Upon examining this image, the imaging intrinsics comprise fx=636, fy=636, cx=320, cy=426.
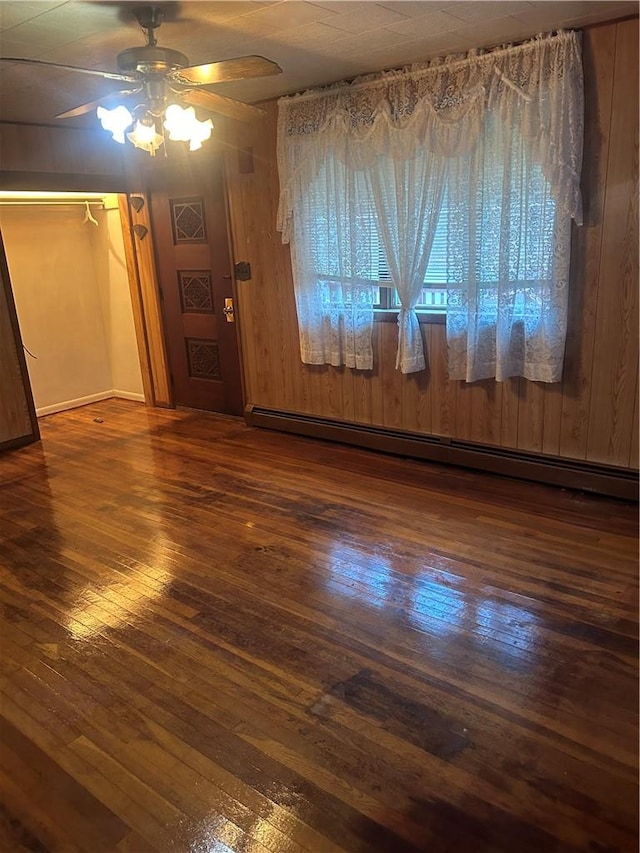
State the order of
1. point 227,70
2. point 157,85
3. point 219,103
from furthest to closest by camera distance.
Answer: point 219,103, point 157,85, point 227,70

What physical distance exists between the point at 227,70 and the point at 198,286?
2930 millimetres

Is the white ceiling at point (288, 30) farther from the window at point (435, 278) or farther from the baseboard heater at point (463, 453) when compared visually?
the baseboard heater at point (463, 453)

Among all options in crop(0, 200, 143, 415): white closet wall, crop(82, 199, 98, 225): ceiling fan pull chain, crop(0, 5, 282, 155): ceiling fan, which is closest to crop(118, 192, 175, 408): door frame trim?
crop(0, 200, 143, 415): white closet wall

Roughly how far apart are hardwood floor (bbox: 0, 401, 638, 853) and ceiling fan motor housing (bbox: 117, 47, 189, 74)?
2257 millimetres

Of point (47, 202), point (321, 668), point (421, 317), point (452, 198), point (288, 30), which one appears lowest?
point (321, 668)

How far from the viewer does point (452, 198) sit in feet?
12.4

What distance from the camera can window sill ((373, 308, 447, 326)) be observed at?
13.4ft

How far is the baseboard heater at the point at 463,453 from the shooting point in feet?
12.0

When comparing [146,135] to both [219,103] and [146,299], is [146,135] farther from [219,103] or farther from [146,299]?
[146,299]

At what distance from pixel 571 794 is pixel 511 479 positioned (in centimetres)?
236

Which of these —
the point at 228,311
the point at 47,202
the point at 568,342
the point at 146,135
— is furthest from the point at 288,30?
the point at 47,202

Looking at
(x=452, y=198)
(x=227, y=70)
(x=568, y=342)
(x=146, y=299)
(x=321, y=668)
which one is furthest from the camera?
(x=146, y=299)

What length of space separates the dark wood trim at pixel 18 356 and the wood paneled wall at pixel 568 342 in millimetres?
1738

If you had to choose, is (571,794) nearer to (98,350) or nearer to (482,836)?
(482,836)
